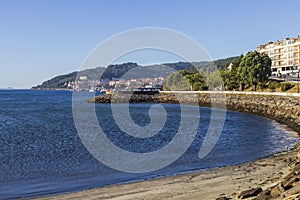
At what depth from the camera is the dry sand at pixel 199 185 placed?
48.7 ft

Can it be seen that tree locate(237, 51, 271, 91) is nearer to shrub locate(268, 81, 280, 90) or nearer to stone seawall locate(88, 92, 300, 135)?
shrub locate(268, 81, 280, 90)

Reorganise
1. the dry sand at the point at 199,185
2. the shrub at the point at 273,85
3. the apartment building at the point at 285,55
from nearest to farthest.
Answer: the dry sand at the point at 199,185
the shrub at the point at 273,85
the apartment building at the point at 285,55

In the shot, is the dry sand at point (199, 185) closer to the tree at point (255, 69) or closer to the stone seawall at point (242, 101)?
the stone seawall at point (242, 101)

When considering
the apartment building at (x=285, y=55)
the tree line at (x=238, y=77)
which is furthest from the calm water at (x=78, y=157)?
the apartment building at (x=285, y=55)

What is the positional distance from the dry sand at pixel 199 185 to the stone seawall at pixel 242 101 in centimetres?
2065

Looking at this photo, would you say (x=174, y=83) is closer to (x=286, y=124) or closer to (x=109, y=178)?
(x=286, y=124)

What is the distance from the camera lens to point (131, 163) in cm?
2350

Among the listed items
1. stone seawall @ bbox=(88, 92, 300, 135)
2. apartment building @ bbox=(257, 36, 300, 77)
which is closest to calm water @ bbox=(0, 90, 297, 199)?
stone seawall @ bbox=(88, 92, 300, 135)

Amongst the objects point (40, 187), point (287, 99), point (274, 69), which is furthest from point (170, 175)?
point (274, 69)

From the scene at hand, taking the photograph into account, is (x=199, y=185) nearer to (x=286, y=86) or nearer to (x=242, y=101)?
(x=242, y=101)

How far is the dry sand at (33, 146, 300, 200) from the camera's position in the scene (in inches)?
585

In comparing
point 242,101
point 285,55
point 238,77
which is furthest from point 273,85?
point 285,55

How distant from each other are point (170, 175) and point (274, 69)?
12830cm

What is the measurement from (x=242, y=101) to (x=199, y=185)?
62.1 m
